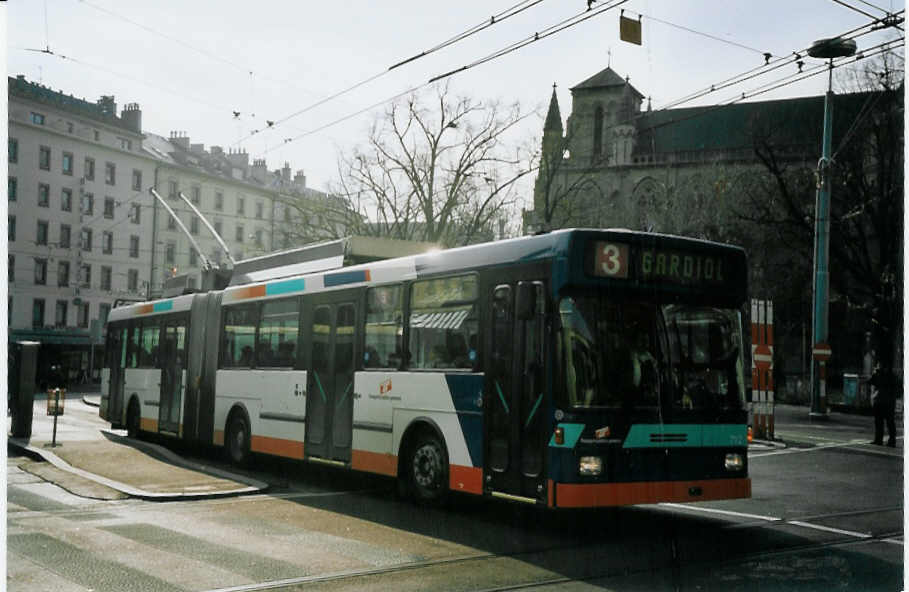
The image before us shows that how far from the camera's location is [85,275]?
45.9 feet

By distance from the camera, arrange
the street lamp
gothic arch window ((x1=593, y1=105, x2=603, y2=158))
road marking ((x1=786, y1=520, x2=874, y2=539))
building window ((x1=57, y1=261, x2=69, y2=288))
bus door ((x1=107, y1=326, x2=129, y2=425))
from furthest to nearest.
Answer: gothic arch window ((x1=593, y1=105, x2=603, y2=158)), the street lamp, bus door ((x1=107, y1=326, x2=129, y2=425)), building window ((x1=57, y1=261, x2=69, y2=288)), road marking ((x1=786, y1=520, x2=874, y2=539))

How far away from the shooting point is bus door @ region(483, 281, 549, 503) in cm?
944

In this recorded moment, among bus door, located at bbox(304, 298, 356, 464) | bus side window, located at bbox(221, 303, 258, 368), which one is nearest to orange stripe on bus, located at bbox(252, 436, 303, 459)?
bus door, located at bbox(304, 298, 356, 464)

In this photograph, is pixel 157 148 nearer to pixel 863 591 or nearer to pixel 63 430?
pixel 63 430

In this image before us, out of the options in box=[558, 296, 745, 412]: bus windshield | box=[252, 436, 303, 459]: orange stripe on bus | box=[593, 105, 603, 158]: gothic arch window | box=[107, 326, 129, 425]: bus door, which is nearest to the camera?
box=[558, 296, 745, 412]: bus windshield

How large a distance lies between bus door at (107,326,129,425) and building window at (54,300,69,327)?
319 inches

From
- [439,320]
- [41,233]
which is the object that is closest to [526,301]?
[439,320]

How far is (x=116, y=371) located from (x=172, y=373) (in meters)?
3.65

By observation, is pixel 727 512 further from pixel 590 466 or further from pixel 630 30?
pixel 630 30

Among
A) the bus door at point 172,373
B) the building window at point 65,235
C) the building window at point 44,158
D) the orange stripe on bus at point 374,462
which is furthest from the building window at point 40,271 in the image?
the bus door at point 172,373

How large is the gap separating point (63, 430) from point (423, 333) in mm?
12798

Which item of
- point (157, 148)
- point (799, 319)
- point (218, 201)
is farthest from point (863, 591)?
point (799, 319)

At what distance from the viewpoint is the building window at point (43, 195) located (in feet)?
29.1

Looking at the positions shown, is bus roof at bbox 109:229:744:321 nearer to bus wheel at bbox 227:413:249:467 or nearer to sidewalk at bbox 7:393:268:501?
bus wheel at bbox 227:413:249:467
